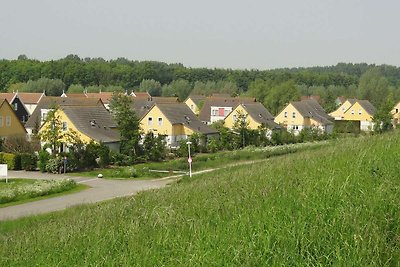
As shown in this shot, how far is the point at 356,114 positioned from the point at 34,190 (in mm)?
64291

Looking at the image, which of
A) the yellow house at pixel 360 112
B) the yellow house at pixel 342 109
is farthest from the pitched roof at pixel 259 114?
the yellow house at pixel 342 109

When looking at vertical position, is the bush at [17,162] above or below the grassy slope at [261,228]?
below

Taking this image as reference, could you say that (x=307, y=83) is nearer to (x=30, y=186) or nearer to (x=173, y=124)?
(x=173, y=124)

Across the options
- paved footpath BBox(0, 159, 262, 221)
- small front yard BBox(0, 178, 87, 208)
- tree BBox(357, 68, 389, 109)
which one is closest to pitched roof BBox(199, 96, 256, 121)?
paved footpath BBox(0, 159, 262, 221)

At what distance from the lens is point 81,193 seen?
27.5 m

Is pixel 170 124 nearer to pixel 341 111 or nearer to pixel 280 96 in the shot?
pixel 280 96

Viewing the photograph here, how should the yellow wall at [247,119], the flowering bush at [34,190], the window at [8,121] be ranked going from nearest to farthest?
the flowering bush at [34,190] → the window at [8,121] → the yellow wall at [247,119]

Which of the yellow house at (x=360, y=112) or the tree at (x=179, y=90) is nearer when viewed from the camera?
the yellow house at (x=360, y=112)

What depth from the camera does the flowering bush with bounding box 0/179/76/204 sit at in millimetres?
25094

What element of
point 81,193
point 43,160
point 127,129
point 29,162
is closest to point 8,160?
point 29,162

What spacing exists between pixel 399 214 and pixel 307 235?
1.05 meters

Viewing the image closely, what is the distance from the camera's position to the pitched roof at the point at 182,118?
53222 millimetres

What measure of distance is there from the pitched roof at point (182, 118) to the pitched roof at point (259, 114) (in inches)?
319

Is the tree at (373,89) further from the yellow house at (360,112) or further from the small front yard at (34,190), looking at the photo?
the small front yard at (34,190)
